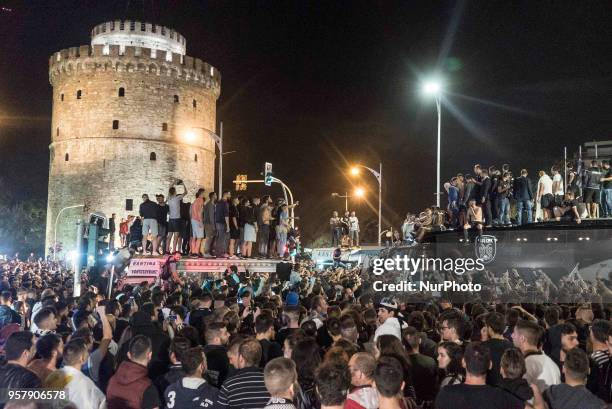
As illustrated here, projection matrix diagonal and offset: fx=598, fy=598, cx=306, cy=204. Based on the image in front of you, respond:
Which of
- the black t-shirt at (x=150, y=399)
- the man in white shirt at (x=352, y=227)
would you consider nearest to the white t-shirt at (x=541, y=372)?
the black t-shirt at (x=150, y=399)

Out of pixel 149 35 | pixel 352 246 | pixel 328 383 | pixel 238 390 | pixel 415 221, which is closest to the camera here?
pixel 328 383

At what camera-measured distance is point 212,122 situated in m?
50.4

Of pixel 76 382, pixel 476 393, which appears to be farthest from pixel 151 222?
pixel 476 393

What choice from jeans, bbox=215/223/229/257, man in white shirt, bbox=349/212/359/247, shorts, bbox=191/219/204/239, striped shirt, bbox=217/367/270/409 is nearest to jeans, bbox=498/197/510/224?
jeans, bbox=215/223/229/257

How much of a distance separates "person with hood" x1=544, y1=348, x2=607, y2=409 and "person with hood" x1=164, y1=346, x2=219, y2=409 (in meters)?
2.84

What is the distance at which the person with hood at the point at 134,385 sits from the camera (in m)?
5.16

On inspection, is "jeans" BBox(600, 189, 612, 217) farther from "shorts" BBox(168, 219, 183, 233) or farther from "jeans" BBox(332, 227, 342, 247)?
"shorts" BBox(168, 219, 183, 233)

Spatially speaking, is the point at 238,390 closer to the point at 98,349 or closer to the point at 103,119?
the point at 98,349

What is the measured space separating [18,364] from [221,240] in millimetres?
12539

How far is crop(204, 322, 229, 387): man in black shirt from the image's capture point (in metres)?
6.07

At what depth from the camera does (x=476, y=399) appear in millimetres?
4535

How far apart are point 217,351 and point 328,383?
227 cm

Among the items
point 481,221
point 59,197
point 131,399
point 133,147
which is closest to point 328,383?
point 131,399

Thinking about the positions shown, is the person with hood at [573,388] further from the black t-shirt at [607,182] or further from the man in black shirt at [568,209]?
the black t-shirt at [607,182]
